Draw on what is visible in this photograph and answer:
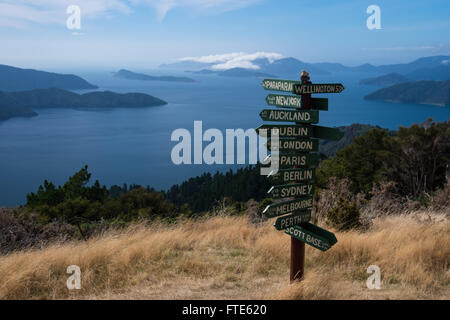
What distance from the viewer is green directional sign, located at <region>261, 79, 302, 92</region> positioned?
3566mm

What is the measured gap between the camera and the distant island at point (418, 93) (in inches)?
5915

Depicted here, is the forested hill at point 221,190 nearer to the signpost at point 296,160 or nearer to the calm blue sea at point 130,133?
the calm blue sea at point 130,133

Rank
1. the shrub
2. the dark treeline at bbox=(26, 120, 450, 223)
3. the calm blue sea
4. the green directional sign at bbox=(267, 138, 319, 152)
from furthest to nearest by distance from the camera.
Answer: the calm blue sea < the dark treeline at bbox=(26, 120, 450, 223) < the shrub < the green directional sign at bbox=(267, 138, 319, 152)

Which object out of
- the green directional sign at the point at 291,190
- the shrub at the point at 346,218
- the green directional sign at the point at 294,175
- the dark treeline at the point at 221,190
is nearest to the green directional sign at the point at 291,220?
the green directional sign at the point at 291,190

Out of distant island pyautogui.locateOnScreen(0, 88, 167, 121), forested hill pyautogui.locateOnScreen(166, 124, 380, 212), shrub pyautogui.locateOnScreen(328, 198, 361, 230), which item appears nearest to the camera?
shrub pyautogui.locateOnScreen(328, 198, 361, 230)

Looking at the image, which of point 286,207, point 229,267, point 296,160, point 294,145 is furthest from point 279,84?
point 229,267

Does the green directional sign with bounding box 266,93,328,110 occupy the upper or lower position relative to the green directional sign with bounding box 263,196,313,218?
upper

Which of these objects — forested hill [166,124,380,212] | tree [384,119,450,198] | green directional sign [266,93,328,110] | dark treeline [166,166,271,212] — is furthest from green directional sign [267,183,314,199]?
dark treeline [166,166,271,212]

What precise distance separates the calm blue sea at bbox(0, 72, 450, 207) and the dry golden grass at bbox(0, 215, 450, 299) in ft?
229

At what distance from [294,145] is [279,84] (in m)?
0.60

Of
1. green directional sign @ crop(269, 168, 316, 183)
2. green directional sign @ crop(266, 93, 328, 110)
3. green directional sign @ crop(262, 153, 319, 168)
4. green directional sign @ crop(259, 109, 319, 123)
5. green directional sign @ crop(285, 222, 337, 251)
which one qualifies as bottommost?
green directional sign @ crop(285, 222, 337, 251)

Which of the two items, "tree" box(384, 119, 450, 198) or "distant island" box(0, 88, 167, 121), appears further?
"distant island" box(0, 88, 167, 121)

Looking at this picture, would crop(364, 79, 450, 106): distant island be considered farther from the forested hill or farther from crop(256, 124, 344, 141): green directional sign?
crop(256, 124, 344, 141): green directional sign

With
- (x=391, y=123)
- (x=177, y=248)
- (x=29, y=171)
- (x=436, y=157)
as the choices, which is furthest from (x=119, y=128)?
(x=177, y=248)
